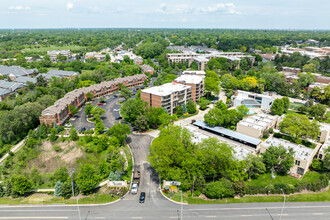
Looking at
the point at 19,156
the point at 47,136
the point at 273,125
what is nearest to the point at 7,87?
the point at 47,136

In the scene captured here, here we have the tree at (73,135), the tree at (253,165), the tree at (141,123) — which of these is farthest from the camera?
the tree at (141,123)

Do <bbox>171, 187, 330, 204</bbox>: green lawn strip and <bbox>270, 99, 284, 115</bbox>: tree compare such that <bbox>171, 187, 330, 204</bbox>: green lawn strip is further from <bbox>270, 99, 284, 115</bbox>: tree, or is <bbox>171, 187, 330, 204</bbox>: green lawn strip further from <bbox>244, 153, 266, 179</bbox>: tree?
<bbox>270, 99, 284, 115</bbox>: tree

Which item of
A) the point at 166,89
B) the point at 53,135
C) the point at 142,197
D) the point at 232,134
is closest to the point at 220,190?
the point at 142,197

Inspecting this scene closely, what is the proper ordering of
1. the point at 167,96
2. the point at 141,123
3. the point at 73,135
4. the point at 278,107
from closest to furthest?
the point at 73,135, the point at 141,123, the point at 167,96, the point at 278,107

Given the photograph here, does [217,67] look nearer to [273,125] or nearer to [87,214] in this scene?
[273,125]

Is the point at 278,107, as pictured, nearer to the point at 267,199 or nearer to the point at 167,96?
the point at 167,96

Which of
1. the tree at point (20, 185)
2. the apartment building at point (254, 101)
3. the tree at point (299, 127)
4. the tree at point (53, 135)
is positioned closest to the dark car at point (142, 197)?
the tree at point (20, 185)

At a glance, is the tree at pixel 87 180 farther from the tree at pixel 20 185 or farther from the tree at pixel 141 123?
the tree at pixel 141 123
